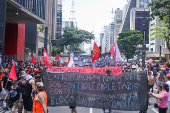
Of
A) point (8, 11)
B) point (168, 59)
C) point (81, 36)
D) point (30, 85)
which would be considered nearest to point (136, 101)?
point (30, 85)

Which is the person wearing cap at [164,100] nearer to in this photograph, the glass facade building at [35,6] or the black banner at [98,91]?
the black banner at [98,91]

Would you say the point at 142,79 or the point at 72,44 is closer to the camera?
the point at 142,79

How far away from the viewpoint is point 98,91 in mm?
7000

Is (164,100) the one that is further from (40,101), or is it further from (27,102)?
(27,102)

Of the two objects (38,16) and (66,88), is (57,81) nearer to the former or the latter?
(66,88)

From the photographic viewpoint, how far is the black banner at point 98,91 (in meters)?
6.79

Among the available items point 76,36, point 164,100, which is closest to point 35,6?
point 164,100

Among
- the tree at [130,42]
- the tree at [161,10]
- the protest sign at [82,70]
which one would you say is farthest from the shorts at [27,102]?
the tree at [130,42]

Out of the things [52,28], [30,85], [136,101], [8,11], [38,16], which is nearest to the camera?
[136,101]

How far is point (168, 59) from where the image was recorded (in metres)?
55.2

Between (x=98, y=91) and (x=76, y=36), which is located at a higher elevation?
(x=76, y=36)

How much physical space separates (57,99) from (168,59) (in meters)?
53.0

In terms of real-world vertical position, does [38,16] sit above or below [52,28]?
below

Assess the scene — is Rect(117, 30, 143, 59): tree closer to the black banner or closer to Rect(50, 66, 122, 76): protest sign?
Rect(50, 66, 122, 76): protest sign
